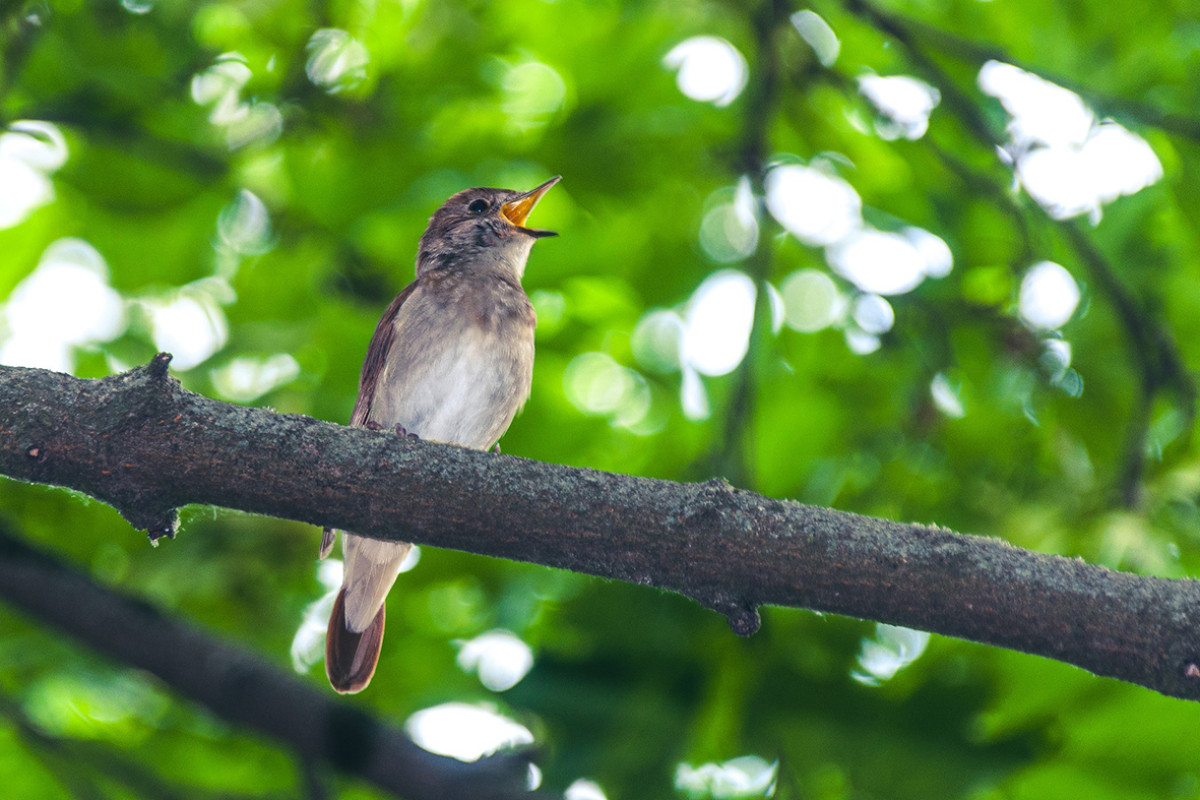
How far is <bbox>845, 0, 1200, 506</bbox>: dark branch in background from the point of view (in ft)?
12.7

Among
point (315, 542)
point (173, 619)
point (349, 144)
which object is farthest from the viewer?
point (315, 542)

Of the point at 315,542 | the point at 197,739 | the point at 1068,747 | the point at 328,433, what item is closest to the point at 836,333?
the point at 1068,747

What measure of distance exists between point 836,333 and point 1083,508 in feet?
4.38

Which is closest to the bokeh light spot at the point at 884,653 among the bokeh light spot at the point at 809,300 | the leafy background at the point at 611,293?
the leafy background at the point at 611,293

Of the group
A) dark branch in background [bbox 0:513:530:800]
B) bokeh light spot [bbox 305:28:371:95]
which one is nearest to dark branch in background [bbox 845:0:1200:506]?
bokeh light spot [bbox 305:28:371:95]

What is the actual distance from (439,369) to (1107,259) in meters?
2.77

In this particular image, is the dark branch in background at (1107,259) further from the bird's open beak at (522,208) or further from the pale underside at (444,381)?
the pale underside at (444,381)

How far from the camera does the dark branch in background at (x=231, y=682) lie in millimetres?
3873

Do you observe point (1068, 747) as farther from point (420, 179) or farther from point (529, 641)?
point (420, 179)

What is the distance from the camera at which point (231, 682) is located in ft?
12.7

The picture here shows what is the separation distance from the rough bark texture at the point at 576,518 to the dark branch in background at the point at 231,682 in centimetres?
175

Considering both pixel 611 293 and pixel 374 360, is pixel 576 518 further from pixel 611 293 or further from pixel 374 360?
pixel 611 293

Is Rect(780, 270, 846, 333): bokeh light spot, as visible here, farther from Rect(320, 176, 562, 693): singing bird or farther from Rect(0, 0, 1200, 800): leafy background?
Rect(320, 176, 562, 693): singing bird

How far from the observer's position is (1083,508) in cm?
427
